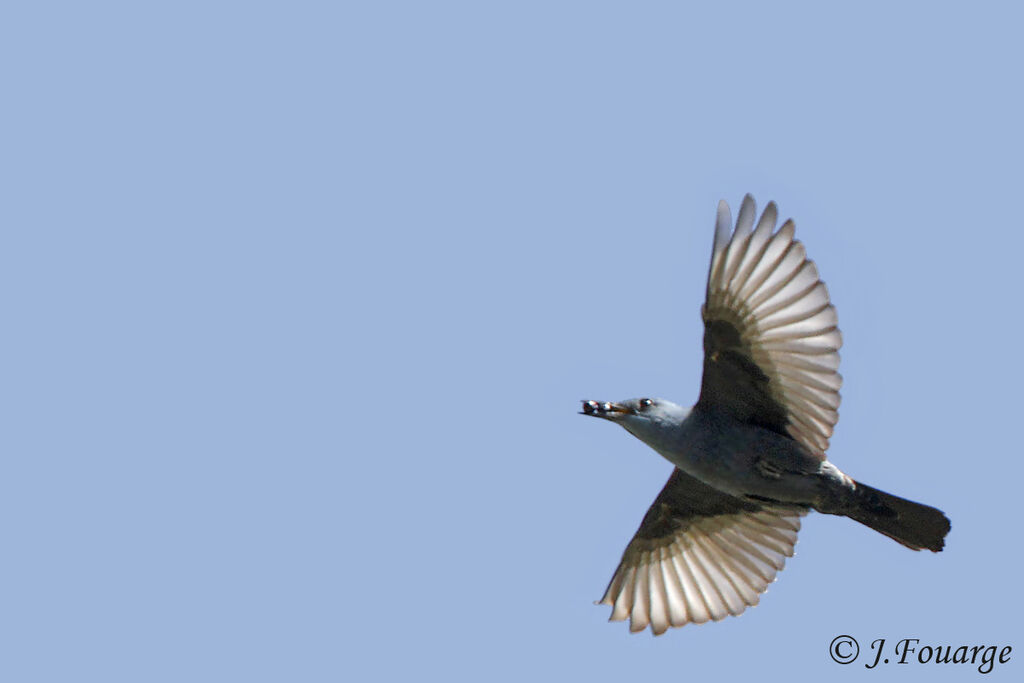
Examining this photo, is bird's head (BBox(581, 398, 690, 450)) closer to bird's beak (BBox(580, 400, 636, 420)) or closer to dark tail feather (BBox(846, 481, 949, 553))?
bird's beak (BBox(580, 400, 636, 420))

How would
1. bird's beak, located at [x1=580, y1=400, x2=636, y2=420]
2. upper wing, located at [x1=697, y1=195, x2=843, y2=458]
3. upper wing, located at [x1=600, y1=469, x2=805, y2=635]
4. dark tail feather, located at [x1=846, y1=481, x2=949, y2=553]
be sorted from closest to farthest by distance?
upper wing, located at [x1=697, y1=195, x2=843, y2=458] → dark tail feather, located at [x1=846, y1=481, x2=949, y2=553] → bird's beak, located at [x1=580, y1=400, x2=636, y2=420] → upper wing, located at [x1=600, y1=469, x2=805, y2=635]

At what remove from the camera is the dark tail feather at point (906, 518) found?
1059 cm

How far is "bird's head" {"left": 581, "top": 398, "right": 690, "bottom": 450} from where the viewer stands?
1067 cm

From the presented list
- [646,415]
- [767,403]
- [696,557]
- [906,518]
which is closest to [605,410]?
[646,415]

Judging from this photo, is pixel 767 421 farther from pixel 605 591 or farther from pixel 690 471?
pixel 605 591

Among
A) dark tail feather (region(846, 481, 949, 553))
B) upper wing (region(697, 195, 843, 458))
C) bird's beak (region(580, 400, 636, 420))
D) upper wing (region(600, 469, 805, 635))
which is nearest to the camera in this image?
upper wing (region(697, 195, 843, 458))

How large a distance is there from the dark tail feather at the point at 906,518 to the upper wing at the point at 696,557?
3.58ft

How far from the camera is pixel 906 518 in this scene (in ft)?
34.9

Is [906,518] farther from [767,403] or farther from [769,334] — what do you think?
[769,334]

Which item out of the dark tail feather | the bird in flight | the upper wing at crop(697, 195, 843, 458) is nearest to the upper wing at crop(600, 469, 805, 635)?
the bird in flight

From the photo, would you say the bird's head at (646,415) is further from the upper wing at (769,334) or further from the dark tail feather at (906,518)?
the dark tail feather at (906,518)

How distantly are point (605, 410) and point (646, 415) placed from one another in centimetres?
31

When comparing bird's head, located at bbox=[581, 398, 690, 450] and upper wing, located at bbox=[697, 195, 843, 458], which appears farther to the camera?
bird's head, located at bbox=[581, 398, 690, 450]

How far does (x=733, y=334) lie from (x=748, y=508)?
1.97 metres
